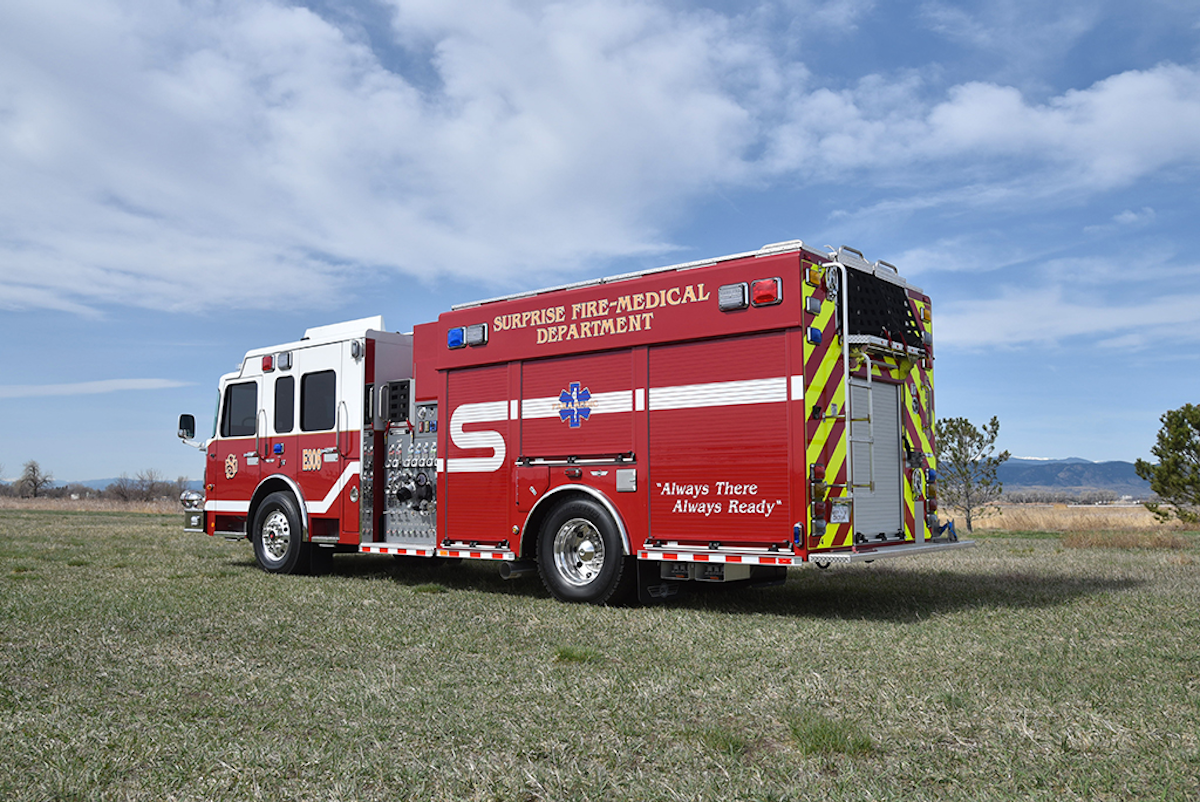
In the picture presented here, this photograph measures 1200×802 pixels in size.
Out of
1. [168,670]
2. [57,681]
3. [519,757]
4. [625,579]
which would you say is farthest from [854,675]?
[57,681]

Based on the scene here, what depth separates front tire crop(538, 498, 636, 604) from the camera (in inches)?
341

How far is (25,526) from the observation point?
22.0 m

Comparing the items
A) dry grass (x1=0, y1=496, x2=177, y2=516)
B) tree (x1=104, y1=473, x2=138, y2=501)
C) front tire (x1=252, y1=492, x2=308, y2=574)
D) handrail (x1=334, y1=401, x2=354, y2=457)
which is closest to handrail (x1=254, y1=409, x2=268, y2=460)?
front tire (x1=252, y1=492, x2=308, y2=574)

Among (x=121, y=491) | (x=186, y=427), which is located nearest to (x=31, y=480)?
(x=121, y=491)

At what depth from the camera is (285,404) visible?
1241 centimetres

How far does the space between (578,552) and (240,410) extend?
6422 millimetres

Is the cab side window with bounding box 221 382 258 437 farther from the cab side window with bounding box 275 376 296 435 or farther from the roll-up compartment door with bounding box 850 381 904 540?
the roll-up compartment door with bounding box 850 381 904 540

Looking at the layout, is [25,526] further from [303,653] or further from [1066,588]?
[1066,588]

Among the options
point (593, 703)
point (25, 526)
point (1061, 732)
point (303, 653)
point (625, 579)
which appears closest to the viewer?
point (1061, 732)

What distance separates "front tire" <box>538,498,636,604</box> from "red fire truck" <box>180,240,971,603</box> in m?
0.02

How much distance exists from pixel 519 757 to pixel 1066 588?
7.38 metres

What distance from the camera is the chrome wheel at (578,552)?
9016 mm

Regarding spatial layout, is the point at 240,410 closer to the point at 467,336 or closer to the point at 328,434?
the point at 328,434

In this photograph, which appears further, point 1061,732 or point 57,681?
point 57,681
